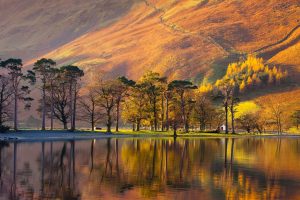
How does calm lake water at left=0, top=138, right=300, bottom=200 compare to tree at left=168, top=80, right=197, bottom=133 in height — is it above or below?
below

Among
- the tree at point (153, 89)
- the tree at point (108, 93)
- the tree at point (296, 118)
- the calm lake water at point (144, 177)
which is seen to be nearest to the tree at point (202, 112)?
the tree at point (153, 89)

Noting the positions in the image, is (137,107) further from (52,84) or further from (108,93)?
(52,84)

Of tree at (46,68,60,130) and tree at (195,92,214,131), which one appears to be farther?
tree at (195,92,214,131)

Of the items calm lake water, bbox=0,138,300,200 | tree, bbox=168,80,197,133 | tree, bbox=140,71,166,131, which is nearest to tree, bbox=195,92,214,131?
tree, bbox=168,80,197,133

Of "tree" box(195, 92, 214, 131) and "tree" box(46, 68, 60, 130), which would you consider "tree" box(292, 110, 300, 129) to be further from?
"tree" box(46, 68, 60, 130)

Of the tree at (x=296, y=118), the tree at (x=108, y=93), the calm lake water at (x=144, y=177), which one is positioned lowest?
the calm lake water at (x=144, y=177)

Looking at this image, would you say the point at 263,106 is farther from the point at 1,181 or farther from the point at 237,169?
the point at 1,181

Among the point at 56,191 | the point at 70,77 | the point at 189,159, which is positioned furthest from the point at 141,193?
the point at 70,77

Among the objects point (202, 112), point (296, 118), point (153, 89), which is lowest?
point (296, 118)

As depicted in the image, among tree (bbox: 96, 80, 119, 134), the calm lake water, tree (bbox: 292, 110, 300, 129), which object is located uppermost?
tree (bbox: 96, 80, 119, 134)

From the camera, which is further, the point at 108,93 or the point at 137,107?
the point at 137,107

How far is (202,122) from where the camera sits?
426ft

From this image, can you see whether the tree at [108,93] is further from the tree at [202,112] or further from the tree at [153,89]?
the tree at [202,112]

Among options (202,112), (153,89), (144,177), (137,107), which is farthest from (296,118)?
(144,177)
